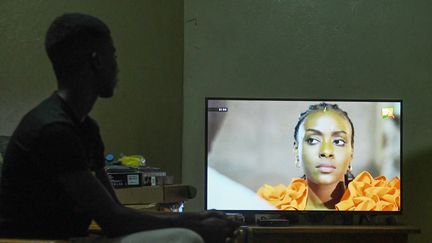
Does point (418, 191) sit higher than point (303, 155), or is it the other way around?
point (303, 155)

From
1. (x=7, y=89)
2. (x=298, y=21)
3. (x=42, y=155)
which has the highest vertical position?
(x=298, y=21)

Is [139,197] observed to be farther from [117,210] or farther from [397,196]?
[397,196]

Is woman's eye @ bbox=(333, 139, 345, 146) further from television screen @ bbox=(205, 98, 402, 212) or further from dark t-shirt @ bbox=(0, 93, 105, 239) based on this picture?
dark t-shirt @ bbox=(0, 93, 105, 239)

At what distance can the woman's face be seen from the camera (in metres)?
3.47

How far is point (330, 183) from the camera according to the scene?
3.47m

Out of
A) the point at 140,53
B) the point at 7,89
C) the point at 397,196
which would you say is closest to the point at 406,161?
the point at 397,196

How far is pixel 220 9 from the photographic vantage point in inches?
154

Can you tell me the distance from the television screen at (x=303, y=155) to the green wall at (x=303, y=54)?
350 mm

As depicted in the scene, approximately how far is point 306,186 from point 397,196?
0.54m

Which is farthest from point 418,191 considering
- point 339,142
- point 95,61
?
point 95,61

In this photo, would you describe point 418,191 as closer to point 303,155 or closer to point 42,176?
point 303,155

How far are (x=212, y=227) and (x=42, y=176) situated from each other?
42cm

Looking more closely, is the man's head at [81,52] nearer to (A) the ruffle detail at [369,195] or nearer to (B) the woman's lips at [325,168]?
(B) the woman's lips at [325,168]

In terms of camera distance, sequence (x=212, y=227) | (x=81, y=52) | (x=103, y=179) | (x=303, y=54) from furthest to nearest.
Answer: (x=303, y=54) < (x=103, y=179) < (x=81, y=52) < (x=212, y=227)
